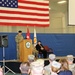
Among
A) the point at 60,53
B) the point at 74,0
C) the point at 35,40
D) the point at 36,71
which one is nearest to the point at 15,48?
the point at 35,40

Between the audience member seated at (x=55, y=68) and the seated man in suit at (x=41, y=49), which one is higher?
the audience member seated at (x=55, y=68)

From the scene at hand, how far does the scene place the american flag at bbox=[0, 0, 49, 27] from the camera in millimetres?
11168

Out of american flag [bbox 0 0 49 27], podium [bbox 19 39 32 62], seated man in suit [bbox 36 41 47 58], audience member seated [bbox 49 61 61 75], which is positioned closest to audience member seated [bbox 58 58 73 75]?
→ audience member seated [bbox 49 61 61 75]

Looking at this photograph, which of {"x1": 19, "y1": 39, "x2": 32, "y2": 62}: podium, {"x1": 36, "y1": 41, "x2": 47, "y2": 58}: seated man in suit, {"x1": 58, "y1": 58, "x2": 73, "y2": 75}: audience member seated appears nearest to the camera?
{"x1": 58, "y1": 58, "x2": 73, "y2": 75}: audience member seated

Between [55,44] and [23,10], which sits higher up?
[23,10]

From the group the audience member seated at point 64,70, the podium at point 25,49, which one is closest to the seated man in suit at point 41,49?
the podium at point 25,49

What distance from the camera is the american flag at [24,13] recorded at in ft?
36.6

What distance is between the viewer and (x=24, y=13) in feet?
38.8

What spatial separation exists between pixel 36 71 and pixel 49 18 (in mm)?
9913

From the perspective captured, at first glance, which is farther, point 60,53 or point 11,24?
point 60,53

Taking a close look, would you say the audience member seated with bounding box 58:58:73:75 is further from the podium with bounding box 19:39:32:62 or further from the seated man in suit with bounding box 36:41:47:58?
the seated man in suit with bounding box 36:41:47:58

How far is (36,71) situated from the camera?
351cm

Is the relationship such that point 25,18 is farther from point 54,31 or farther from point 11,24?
point 54,31

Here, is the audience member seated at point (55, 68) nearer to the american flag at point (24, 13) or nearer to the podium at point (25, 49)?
the podium at point (25, 49)
